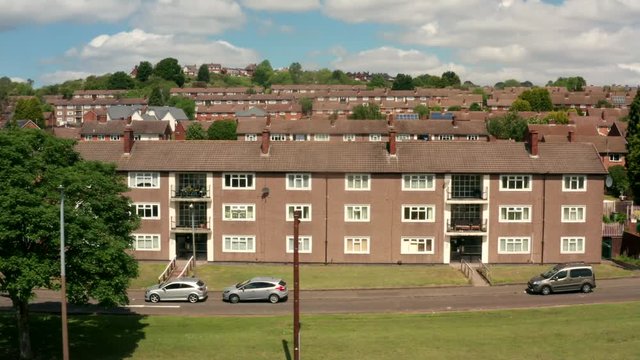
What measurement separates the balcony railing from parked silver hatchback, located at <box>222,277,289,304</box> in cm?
1559

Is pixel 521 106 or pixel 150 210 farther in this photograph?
pixel 521 106

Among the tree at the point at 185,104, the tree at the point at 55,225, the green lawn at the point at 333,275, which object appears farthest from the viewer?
the tree at the point at 185,104

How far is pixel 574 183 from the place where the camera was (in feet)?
161

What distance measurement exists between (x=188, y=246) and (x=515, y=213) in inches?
Answer: 980

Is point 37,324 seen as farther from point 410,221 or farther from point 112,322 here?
point 410,221

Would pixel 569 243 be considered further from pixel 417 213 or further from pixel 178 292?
pixel 178 292

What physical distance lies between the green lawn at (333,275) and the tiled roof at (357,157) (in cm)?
713

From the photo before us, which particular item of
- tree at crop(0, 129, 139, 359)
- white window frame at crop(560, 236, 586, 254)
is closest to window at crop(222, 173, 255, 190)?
tree at crop(0, 129, 139, 359)

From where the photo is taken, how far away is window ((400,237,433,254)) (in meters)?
48.8

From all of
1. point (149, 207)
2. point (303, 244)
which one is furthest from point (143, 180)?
point (303, 244)

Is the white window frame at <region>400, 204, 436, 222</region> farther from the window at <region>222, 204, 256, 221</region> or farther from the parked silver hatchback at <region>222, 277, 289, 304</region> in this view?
the parked silver hatchback at <region>222, 277, 289, 304</region>

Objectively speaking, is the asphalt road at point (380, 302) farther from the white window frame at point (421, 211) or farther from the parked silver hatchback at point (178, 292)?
the white window frame at point (421, 211)

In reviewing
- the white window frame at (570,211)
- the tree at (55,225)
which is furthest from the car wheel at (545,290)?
the tree at (55,225)

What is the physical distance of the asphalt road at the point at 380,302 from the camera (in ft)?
121
